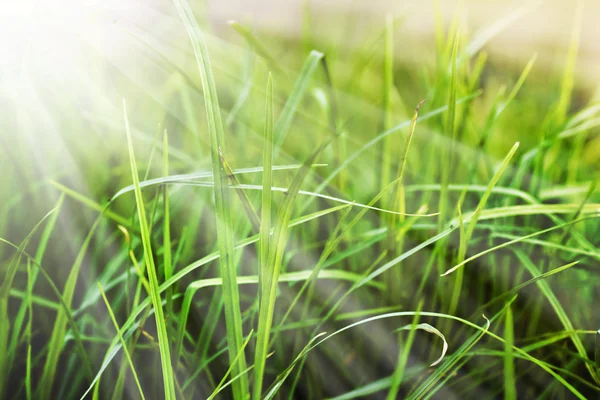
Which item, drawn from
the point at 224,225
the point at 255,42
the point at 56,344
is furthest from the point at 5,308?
the point at 255,42

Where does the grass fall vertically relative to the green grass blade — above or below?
below

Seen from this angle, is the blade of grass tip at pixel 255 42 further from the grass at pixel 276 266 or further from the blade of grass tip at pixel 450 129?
the blade of grass tip at pixel 450 129

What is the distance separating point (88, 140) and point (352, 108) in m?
0.37

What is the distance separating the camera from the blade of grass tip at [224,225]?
9.2 inches

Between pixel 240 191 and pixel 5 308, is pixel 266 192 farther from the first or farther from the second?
pixel 5 308

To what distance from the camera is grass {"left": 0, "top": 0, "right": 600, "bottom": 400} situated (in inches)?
10.1

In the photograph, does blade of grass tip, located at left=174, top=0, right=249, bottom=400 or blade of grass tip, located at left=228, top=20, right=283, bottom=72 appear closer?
blade of grass tip, located at left=174, top=0, right=249, bottom=400

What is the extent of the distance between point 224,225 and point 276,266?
0.12 feet

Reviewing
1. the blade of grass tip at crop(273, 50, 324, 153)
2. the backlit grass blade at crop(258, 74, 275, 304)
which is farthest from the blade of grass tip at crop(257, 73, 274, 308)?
the blade of grass tip at crop(273, 50, 324, 153)

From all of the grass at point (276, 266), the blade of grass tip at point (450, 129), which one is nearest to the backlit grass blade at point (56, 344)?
the grass at point (276, 266)

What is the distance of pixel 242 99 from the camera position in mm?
447

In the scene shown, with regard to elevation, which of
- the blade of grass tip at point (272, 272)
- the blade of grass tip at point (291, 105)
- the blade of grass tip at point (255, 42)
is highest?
the blade of grass tip at point (255, 42)

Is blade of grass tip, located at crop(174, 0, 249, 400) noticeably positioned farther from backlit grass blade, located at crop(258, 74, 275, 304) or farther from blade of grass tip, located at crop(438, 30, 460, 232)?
blade of grass tip, located at crop(438, 30, 460, 232)

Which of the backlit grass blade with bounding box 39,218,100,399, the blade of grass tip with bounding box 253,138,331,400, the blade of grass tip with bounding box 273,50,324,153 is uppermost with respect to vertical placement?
the blade of grass tip with bounding box 273,50,324,153
